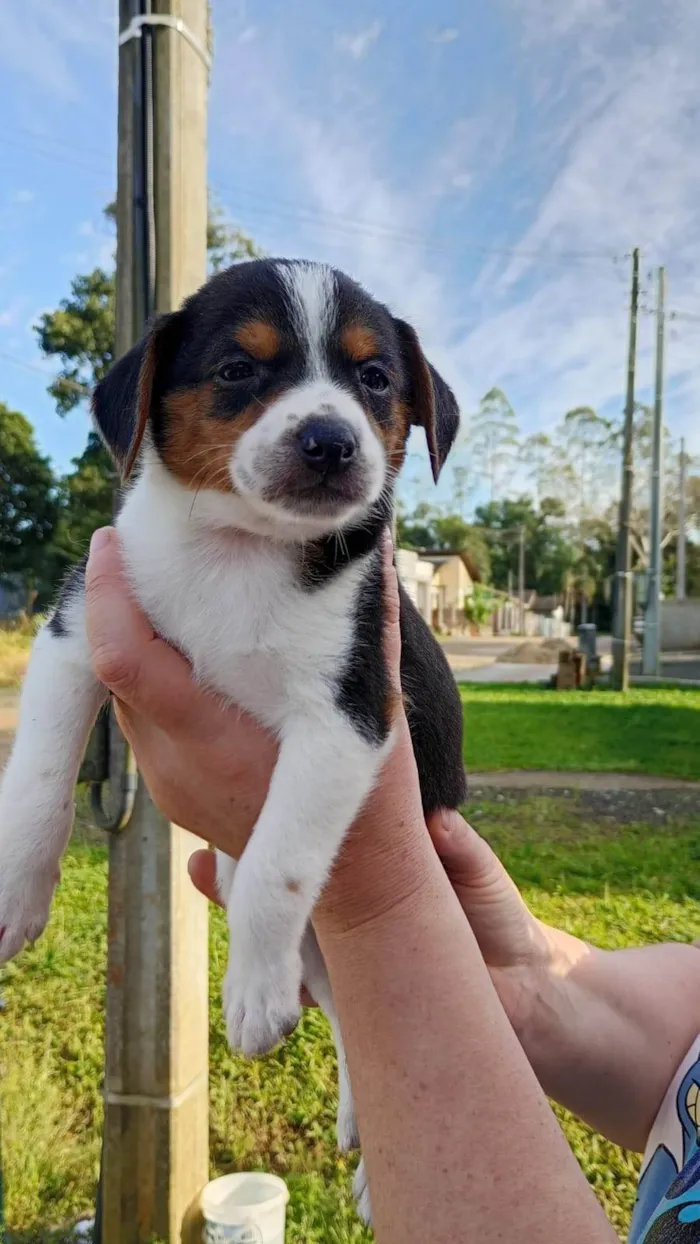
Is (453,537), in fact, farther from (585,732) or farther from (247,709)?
(247,709)

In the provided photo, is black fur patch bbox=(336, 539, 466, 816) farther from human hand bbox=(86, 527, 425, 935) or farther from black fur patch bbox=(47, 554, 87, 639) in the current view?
black fur patch bbox=(47, 554, 87, 639)

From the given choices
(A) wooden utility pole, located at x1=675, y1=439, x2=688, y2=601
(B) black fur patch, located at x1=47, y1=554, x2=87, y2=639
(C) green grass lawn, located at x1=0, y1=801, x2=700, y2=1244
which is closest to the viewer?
(B) black fur patch, located at x1=47, y1=554, x2=87, y2=639

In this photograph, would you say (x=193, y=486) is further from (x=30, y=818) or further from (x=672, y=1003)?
(x=672, y=1003)

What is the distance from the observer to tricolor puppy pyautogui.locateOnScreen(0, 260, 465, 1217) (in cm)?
135

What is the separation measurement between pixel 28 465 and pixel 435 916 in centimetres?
470

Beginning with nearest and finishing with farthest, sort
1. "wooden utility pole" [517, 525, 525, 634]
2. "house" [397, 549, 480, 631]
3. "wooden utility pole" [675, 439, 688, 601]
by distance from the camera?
"house" [397, 549, 480, 631]
"wooden utility pole" [675, 439, 688, 601]
"wooden utility pole" [517, 525, 525, 634]

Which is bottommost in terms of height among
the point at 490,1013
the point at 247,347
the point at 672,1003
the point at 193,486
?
the point at 672,1003

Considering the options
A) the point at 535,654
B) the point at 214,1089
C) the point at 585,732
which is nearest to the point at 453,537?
the point at 535,654

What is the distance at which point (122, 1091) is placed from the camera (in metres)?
2.64

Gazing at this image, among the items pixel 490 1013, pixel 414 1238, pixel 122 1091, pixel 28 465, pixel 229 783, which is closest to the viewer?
pixel 414 1238

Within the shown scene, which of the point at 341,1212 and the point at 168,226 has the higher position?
the point at 168,226

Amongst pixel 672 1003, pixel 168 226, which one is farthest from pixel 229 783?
pixel 168 226

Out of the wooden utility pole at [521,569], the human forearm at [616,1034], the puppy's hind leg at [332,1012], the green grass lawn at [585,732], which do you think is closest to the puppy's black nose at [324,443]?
the puppy's hind leg at [332,1012]

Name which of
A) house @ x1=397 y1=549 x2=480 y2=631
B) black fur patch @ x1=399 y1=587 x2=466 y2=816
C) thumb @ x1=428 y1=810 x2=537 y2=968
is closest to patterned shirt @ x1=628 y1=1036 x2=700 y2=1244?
thumb @ x1=428 y1=810 x2=537 y2=968
